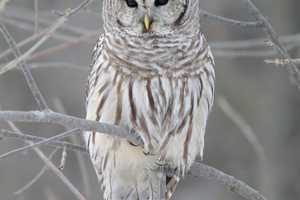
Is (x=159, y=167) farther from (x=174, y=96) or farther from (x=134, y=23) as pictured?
(x=134, y=23)

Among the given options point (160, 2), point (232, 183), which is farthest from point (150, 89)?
point (232, 183)

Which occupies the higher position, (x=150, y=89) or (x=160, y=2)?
(x=160, y=2)

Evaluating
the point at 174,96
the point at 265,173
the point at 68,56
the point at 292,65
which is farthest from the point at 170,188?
the point at 68,56

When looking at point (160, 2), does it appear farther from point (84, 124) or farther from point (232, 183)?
point (84, 124)

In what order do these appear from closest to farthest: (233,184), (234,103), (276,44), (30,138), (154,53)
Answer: (30,138) < (276,44) < (233,184) < (154,53) < (234,103)

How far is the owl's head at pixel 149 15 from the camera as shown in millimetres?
5293

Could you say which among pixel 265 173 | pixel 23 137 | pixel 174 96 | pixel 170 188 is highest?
pixel 23 137

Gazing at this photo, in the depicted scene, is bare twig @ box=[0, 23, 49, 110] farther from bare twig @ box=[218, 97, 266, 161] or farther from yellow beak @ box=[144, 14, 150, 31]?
bare twig @ box=[218, 97, 266, 161]

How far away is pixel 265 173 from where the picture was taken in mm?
9523

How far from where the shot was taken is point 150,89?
5227mm

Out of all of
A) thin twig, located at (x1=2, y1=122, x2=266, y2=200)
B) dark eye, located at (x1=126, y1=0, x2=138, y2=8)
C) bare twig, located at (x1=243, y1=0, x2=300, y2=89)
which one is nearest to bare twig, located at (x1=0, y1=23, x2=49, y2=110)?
thin twig, located at (x1=2, y1=122, x2=266, y2=200)

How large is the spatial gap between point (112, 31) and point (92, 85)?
35 centimetres

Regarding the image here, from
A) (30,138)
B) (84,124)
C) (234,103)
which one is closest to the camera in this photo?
(84,124)

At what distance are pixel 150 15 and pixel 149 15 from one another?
13mm
